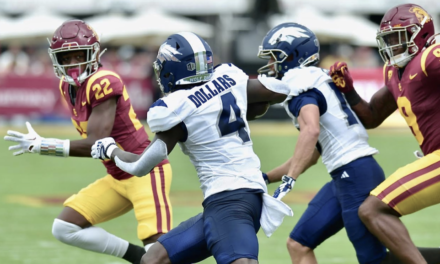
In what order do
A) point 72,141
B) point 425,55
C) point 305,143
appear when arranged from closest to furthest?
point 425,55
point 305,143
point 72,141

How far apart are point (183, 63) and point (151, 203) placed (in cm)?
135

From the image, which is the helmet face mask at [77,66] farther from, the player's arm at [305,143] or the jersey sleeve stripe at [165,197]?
the player's arm at [305,143]

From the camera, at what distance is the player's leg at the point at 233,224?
4.22m

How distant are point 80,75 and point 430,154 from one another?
2.43 meters

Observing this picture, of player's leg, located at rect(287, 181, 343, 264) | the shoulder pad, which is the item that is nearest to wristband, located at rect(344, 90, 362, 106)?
player's leg, located at rect(287, 181, 343, 264)

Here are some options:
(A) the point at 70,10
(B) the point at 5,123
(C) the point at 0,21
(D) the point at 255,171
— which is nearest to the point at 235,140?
(D) the point at 255,171

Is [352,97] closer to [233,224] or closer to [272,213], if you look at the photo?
[272,213]

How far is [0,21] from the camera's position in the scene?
25.9 metres

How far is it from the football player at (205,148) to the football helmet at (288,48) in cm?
99

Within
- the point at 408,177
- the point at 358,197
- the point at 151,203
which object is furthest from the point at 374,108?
the point at 151,203

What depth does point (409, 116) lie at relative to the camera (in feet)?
16.9

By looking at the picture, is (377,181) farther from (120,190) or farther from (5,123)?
(5,123)

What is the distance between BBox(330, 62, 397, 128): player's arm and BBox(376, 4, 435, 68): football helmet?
1.18 ft

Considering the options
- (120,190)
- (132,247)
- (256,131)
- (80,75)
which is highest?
(80,75)
